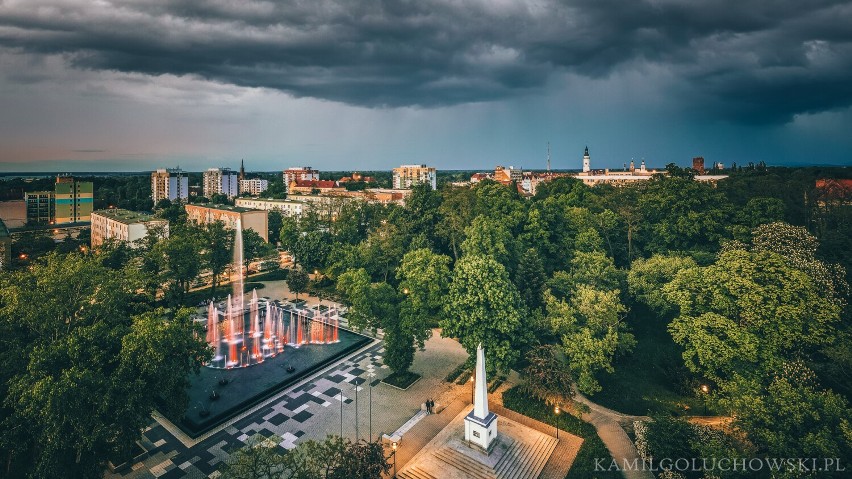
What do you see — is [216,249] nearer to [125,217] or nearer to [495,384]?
[125,217]

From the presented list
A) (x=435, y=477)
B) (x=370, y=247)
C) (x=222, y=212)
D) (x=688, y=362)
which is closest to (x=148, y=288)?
(x=370, y=247)

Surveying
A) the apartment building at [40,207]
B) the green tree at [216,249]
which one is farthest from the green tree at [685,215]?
the apartment building at [40,207]

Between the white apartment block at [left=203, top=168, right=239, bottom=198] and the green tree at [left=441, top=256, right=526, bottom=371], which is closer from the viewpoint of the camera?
the green tree at [left=441, top=256, right=526, bottom=371]

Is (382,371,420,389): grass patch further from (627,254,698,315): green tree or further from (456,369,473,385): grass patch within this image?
(627,254,698,315): green tree

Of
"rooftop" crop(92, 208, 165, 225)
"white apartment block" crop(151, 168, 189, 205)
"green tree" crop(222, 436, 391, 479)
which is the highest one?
"white apartment block" crop(151, 168, 189, 205)

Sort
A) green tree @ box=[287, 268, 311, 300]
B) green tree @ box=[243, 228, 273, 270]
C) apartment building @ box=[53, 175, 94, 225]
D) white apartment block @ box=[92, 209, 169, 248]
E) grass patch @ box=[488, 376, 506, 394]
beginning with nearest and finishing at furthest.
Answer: grass patch @ box=[488, 376, 506, 394], green tree @ box=[287, 268, 311, 300], green tree @ box=[243, 228, 273, 270], white apartment block @ box=[92, 209, 169, 248], apartment building @ box=[53, 175, 94, 225]

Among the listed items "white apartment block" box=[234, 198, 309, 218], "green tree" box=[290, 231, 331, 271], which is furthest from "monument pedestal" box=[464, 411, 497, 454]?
"white apartment block" box=[234, 198, 309, 218]

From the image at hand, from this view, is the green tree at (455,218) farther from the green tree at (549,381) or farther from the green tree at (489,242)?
the green tree at (549,381)
